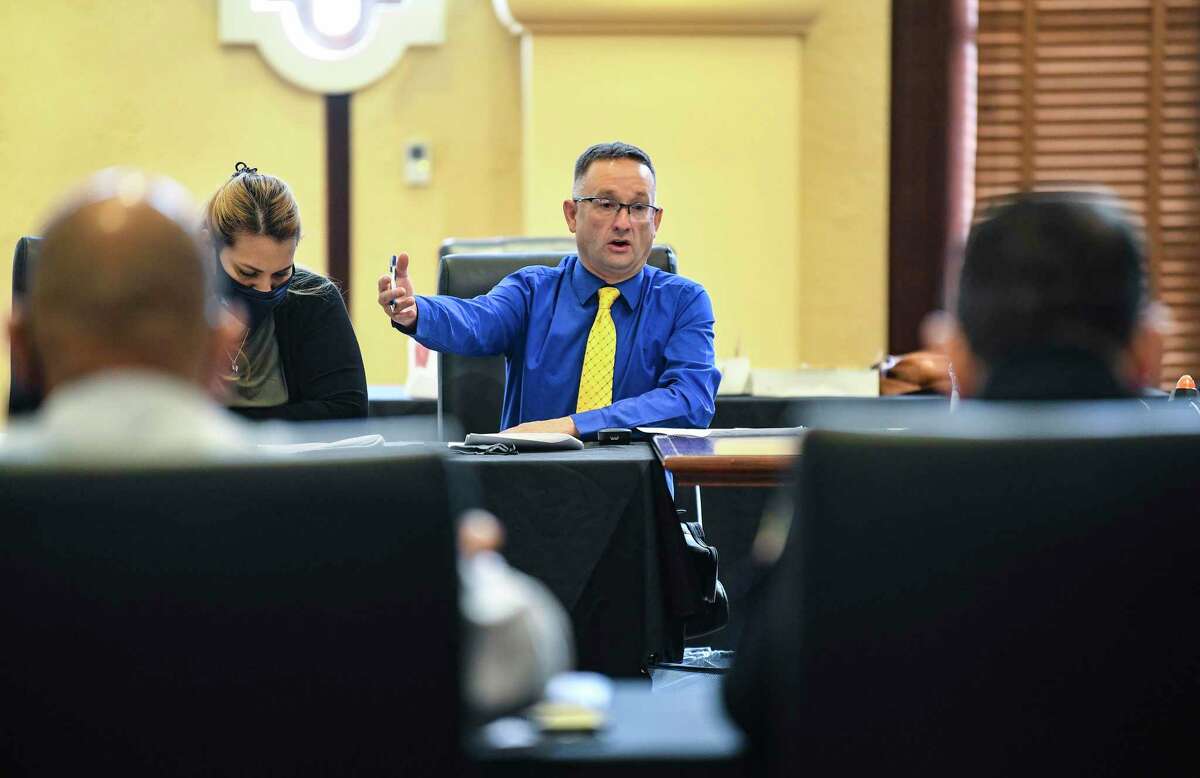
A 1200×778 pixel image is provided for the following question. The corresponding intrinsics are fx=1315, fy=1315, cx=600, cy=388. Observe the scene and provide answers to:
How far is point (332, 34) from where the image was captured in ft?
16.4

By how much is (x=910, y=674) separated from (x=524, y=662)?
1.01 ft

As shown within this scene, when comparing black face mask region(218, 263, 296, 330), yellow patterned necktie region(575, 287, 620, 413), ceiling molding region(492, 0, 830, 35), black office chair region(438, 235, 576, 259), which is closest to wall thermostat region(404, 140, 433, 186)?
ceiling molding region(492, 0, 830, 35)

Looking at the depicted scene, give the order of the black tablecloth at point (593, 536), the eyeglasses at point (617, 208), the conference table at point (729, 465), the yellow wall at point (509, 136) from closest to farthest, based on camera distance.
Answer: the conference table at point (729, 465)
the black tablecloth at point (593, 536)
the eyeglasses at point (617, 208)
the yellow wall at point (509, 136)

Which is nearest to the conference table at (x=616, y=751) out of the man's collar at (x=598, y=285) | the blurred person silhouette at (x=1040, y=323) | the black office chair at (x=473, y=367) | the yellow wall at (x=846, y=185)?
the blurred person silhouette at (x=1040, y=323)

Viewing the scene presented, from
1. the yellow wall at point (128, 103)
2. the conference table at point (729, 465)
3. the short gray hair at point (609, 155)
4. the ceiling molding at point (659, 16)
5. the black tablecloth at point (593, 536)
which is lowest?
the black tablecloth at point (593, 536)

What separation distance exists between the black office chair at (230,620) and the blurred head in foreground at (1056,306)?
1.71 ft

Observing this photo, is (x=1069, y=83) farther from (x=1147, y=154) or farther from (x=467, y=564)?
(x=467, y=564)

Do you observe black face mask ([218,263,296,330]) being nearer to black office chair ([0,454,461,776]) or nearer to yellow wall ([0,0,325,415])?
black office chair ([0,454,461,776])

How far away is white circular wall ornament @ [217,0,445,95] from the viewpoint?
4.95 m

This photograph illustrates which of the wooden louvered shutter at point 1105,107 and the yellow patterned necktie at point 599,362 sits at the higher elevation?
the wooden louvered shutter at point 1105,107

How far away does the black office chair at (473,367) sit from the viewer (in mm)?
3260

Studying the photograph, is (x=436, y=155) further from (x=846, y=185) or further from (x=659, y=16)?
(x=846, y=185)

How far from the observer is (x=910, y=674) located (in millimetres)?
1045

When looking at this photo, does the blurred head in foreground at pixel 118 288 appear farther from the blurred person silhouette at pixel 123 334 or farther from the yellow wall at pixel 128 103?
the yellow wall at pixel 128 103
